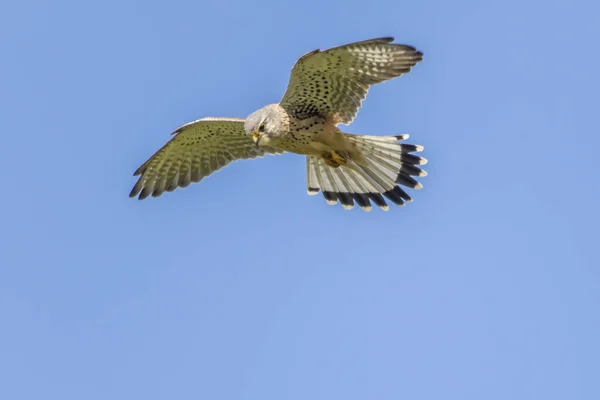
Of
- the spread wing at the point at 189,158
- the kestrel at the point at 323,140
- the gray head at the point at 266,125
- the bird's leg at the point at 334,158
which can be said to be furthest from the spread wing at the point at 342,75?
the spread wing at the point at 189,158

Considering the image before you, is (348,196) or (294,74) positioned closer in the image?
(294,74)

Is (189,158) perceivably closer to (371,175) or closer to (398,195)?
(371,175)

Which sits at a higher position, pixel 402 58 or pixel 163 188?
pixel 402 58

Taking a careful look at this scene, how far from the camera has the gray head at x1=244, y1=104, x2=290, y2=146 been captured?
11789 mm

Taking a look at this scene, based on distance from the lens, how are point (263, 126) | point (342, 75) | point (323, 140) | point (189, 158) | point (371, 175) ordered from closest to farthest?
point (263, 126), point (342, 75), point (323, 140), point (371, 175), point (189, 158)

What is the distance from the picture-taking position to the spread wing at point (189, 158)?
13.2 meters

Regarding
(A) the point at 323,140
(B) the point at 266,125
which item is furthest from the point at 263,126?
(A) the point at 323,140

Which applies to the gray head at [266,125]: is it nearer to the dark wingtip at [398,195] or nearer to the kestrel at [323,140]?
the kestrel at [323,140]

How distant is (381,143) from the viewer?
1284cm

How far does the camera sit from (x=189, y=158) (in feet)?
44.1

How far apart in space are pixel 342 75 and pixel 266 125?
0.97 metres

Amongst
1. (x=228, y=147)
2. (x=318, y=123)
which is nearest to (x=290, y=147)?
(x=318, y=123)

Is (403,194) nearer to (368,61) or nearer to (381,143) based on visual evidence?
(381,143)

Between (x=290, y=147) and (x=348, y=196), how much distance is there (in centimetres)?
150
